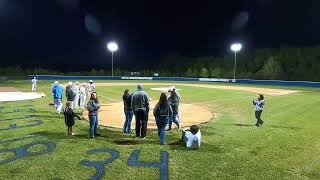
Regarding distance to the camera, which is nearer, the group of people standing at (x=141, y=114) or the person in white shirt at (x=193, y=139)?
the person in white shirt at (x=193, y=139)

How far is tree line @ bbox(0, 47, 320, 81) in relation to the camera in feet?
269

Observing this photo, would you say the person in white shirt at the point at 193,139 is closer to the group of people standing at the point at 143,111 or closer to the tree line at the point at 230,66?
the group of people standing at the point at 143,111

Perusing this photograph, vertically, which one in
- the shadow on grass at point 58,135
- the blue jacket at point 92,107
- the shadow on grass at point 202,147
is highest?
the blue jacket at point 92,107

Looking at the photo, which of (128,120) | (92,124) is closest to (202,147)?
(128,120)

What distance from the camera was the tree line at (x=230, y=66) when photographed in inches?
3233

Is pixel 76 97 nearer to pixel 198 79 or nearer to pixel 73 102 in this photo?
pixel 73 102

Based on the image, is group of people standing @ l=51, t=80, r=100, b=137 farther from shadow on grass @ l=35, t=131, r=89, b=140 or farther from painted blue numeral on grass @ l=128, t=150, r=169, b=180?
painted blue numeral on grass @ l=128, t=150, r=169, b=180

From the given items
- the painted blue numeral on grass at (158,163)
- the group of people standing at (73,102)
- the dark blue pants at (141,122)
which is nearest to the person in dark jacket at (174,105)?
the dark blue pants at (141,122)

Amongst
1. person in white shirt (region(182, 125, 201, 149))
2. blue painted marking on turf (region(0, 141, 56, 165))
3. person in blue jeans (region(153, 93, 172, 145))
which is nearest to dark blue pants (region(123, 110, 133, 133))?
person in blue jeans (region(153, 93, 172, 145))

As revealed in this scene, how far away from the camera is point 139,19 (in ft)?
315

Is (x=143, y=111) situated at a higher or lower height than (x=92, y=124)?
higher

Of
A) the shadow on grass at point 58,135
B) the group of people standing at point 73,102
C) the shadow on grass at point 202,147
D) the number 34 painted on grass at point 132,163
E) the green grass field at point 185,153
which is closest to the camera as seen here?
the number 34 painted on grass at point 132,163

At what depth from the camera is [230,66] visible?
9619 centimetres

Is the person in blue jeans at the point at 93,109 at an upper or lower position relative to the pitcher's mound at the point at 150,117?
upper
